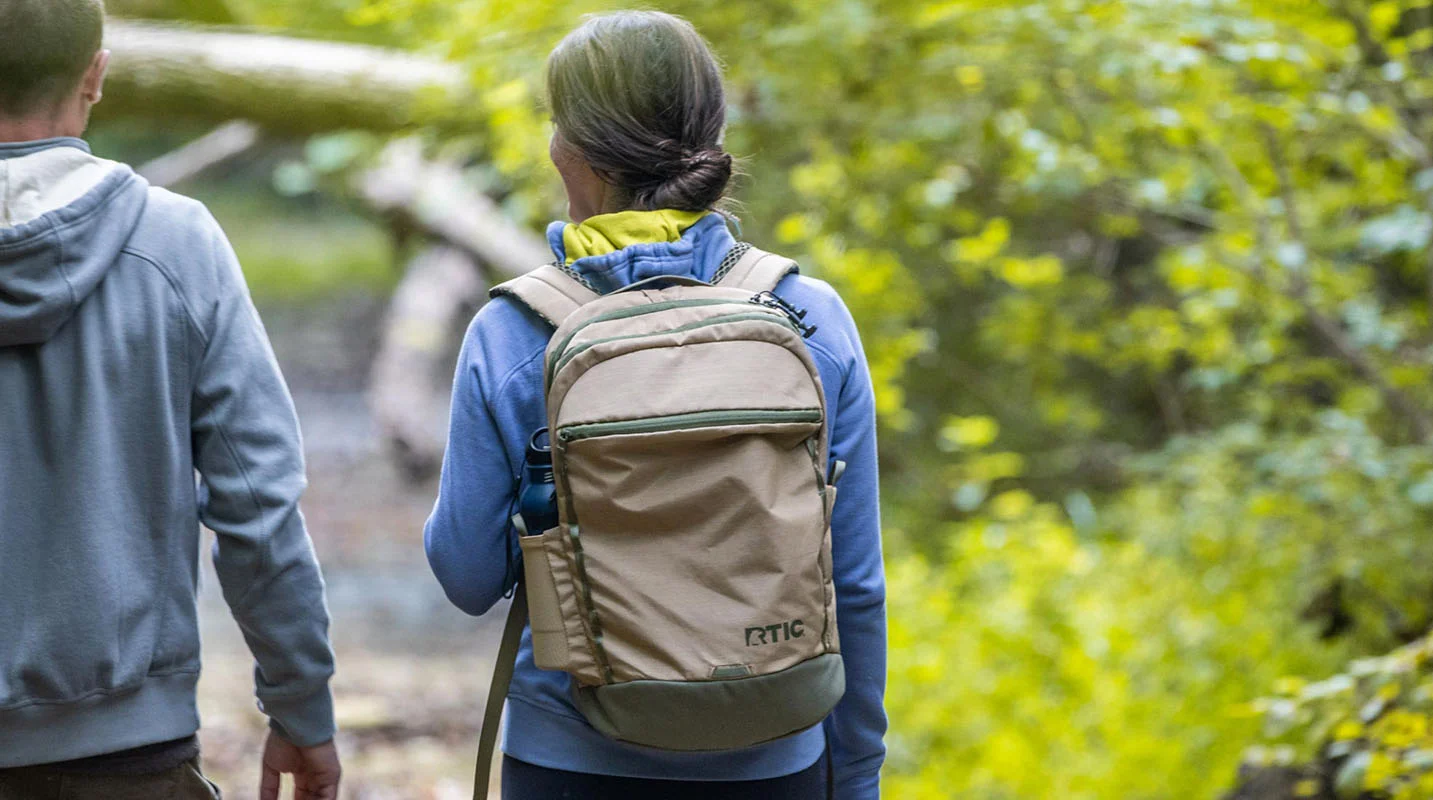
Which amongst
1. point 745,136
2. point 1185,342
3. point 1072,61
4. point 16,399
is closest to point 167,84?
point 745,136

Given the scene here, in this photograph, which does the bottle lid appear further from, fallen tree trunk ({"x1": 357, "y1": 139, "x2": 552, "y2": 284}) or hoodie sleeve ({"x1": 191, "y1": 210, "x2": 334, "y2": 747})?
fallen tree trunk ({"x1": 357, "y1": 139, "x2": 552, "y2": 284})

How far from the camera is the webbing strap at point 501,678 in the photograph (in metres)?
1.71

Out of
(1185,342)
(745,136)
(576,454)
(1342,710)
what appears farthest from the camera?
(1185,342)

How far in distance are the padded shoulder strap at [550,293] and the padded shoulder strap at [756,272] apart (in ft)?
0.59

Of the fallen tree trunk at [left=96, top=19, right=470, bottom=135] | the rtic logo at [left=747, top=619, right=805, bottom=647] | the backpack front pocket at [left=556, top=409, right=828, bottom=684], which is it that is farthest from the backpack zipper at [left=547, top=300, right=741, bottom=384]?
the fallen tree trunk at [left=96, top=19, right=470, bottom=135]

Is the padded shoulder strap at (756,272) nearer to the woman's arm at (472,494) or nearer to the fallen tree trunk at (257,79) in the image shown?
the woman's arm at (472,494)

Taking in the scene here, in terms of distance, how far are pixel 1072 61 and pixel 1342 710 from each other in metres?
1.99

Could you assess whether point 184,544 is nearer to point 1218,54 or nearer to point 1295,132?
point 1218,54

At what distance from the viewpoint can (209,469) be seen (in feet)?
5.86

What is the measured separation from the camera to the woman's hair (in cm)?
169

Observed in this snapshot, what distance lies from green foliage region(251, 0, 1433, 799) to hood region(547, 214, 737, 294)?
6.65 ft

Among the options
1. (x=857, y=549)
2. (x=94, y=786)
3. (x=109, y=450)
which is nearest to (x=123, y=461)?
(x=109, y=450)

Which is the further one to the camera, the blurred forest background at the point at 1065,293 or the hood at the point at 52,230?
the blurred forest background at the point at 1065,293

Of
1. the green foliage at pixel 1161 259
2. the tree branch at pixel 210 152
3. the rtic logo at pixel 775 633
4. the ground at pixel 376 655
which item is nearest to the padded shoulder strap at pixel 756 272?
the rtic logo at pixel 775 633
